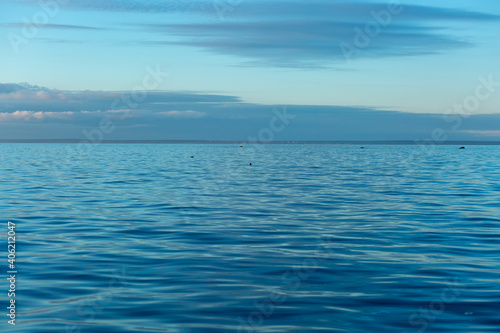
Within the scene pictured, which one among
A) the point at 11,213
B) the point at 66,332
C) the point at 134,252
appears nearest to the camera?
the point at 66,332

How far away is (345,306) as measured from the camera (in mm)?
11875

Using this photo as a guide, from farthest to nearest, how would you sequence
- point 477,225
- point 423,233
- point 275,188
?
point 275,188, point 477,225, point 423,233

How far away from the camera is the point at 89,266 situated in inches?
604

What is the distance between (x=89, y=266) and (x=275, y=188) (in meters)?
23.2

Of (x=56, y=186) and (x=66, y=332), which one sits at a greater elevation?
(x=56, y=186)

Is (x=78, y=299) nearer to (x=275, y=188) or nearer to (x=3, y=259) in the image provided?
(x=3, y=259)

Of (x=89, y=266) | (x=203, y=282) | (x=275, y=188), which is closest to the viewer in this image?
(x=203, y=282)

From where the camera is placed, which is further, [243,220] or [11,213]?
[11,213]

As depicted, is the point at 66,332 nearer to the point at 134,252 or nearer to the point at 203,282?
the point at 203,282

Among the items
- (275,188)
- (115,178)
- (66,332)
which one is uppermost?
(115,178)

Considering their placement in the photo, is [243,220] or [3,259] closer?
[3,259]

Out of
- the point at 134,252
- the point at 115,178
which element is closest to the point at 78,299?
the point at 134,252

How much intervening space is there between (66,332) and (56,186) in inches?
1210

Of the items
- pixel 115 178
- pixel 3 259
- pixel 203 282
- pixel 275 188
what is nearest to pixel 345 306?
pixel 203 282
